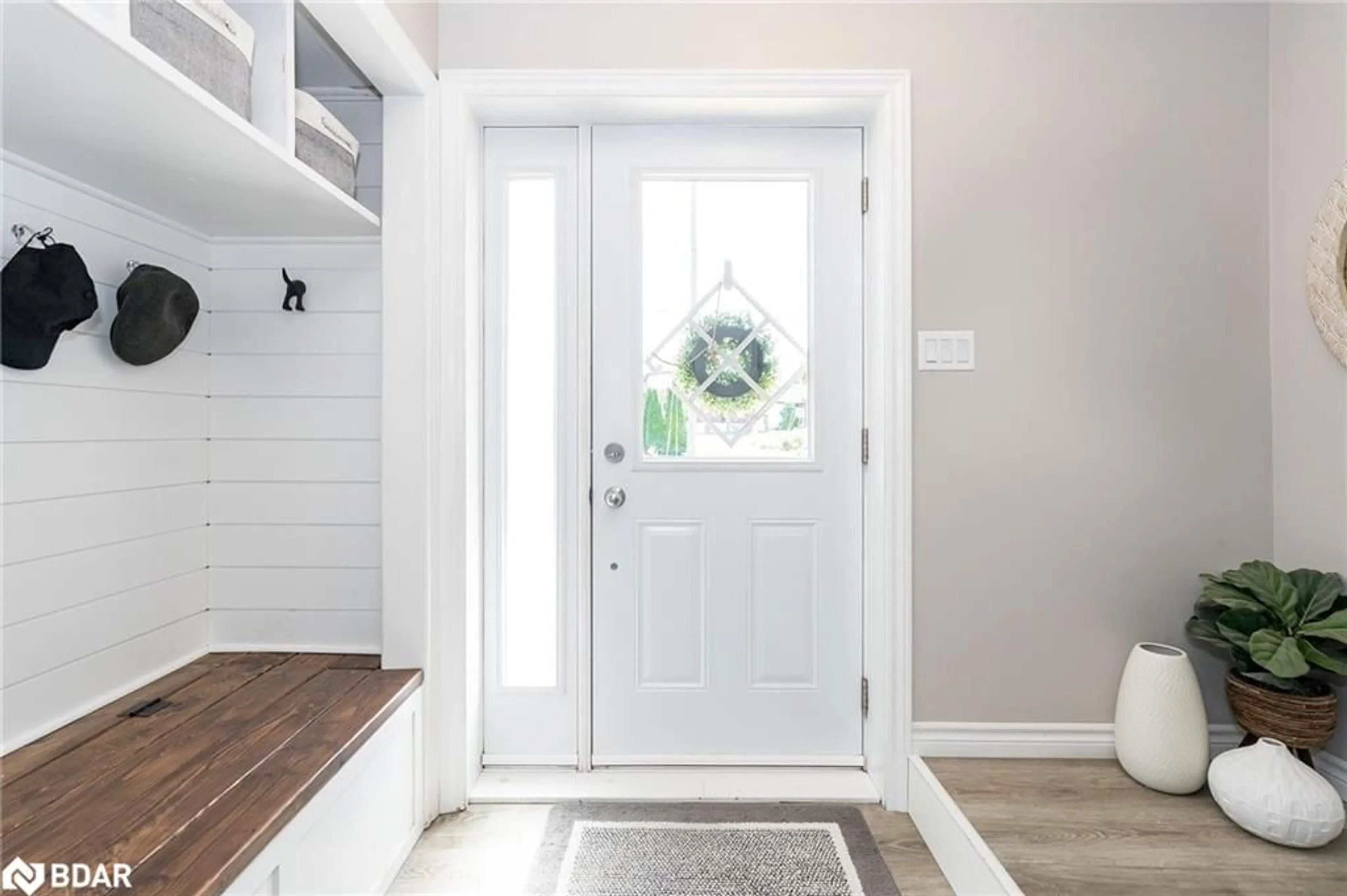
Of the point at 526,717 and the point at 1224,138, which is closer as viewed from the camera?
the point at 1224,138

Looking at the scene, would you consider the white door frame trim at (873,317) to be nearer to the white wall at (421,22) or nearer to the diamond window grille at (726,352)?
the white wall at (421,22)

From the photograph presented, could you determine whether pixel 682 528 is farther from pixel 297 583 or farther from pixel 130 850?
pixel 130 850

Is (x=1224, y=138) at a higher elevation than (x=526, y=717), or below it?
higher

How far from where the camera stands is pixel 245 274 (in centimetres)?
201

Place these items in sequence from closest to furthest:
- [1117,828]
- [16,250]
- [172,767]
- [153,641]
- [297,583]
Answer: [172,767], [16,250], [1117,828], [153,641], [297,583]

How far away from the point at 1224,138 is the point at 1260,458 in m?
0.88

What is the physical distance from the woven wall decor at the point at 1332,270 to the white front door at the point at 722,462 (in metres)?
1.12

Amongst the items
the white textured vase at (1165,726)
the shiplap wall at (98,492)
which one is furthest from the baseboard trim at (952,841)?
the shiplap wall at (98,492)

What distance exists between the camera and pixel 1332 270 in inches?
68.2

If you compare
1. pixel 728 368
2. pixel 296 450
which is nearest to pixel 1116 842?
pixel 728 368

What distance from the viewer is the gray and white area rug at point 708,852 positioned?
1.63 metres

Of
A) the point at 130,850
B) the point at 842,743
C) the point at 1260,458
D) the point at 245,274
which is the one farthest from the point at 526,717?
the point at 1260,458

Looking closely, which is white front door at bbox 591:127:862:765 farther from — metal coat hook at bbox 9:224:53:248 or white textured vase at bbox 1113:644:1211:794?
metal coat hook at bbox 9:224:53:248

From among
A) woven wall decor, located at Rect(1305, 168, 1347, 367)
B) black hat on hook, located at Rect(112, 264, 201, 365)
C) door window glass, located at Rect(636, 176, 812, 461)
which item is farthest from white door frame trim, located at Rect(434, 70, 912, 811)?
woven wall decor, located at Rect(1305, 168, 1347, 367)
